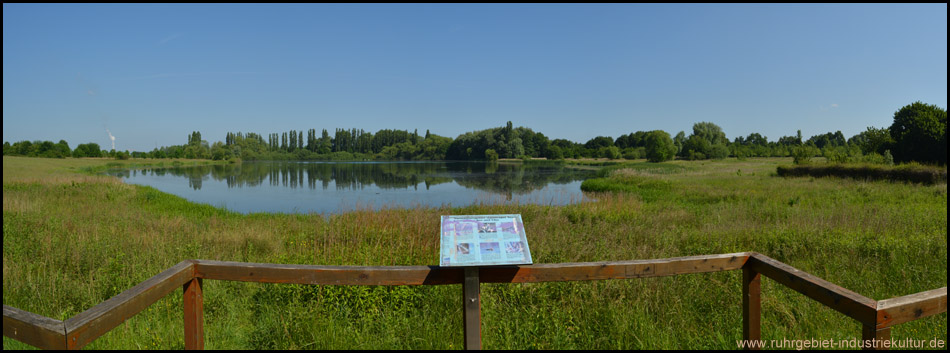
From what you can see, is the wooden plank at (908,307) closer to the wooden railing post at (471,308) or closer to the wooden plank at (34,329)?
the wooden railing post at (471,308)

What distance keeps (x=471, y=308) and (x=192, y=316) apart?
1928mm

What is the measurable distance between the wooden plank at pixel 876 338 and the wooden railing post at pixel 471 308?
2176mm

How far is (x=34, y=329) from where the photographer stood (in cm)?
209

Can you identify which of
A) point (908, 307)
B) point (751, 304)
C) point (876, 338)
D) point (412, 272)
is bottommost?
point (751, 304)

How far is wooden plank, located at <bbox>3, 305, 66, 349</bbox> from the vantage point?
2037mm

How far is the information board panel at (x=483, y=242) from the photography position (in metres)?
2.61

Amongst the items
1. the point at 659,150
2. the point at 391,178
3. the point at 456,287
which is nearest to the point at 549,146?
the point at 659,150

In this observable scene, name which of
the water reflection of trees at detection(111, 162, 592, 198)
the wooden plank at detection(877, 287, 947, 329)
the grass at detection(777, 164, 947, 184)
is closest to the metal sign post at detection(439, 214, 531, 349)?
the wooden plank at detection(877, 287, 947, 329)

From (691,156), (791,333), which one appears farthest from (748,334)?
(691,156)

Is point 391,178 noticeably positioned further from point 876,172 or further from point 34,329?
point 34,329

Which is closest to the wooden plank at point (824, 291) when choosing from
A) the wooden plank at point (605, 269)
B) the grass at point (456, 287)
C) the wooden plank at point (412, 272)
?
the wooden plank at point (605, 269)

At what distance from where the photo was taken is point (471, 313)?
2727 millimetres

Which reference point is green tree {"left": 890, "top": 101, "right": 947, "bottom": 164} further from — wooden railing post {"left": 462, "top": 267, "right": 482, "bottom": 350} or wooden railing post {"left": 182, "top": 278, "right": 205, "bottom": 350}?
wooden railing post {"left": 182, "top": 278, "right": 205, "bottom": 350}

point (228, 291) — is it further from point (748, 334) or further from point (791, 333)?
point (791, 333)
